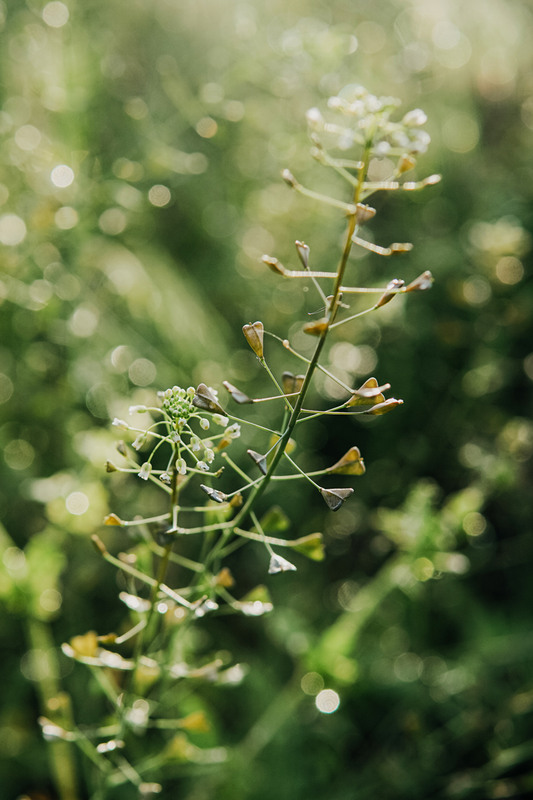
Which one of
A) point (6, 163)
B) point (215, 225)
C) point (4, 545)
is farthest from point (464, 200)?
point (4, 545)

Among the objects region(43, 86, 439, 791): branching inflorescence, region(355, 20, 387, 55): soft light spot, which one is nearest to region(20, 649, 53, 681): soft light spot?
region(43, 86, 439, 791): branching inflorescence

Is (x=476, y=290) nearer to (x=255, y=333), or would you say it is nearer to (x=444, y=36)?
(x=444, y=36)

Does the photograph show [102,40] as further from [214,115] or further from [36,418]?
[36,418]

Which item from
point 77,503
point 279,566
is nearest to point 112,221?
point 77,503

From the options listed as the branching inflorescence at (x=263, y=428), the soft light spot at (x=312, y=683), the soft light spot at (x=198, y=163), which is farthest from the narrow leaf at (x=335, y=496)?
the soft light spot at (x=198, y=163)

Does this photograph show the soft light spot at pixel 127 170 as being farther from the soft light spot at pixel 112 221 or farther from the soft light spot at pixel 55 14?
the soft light spot at pixel 55 14

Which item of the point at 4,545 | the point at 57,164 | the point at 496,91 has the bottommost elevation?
the point at 4,545
